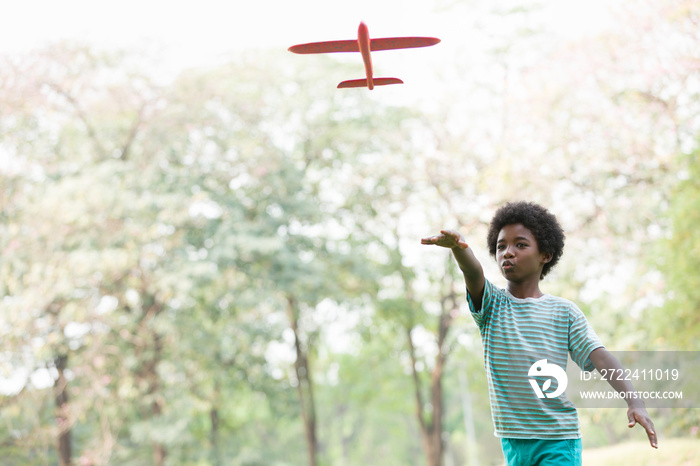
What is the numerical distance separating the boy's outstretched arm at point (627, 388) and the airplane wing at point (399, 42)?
3.36 feet

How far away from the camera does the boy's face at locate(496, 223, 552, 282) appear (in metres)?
2.21

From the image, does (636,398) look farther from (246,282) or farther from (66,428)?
(66,428)

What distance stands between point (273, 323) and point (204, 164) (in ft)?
8.61

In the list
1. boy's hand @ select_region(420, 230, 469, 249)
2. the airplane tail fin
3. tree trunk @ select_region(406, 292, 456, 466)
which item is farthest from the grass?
the airplane tail fin

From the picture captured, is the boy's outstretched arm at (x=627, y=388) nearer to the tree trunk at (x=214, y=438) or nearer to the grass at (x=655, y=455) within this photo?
the grass at (x=655, y=455)

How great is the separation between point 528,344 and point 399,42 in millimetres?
961

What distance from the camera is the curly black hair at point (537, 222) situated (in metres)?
2.26

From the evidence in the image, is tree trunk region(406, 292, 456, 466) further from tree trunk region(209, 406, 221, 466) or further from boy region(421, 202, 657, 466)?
boy region(421, 202, 657, 466)

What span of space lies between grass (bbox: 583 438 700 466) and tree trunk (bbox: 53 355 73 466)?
22.3 feet

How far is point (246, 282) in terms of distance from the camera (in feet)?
34.8

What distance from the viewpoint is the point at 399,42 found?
1656 millimetres

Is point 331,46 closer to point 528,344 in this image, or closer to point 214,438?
point 528,344
